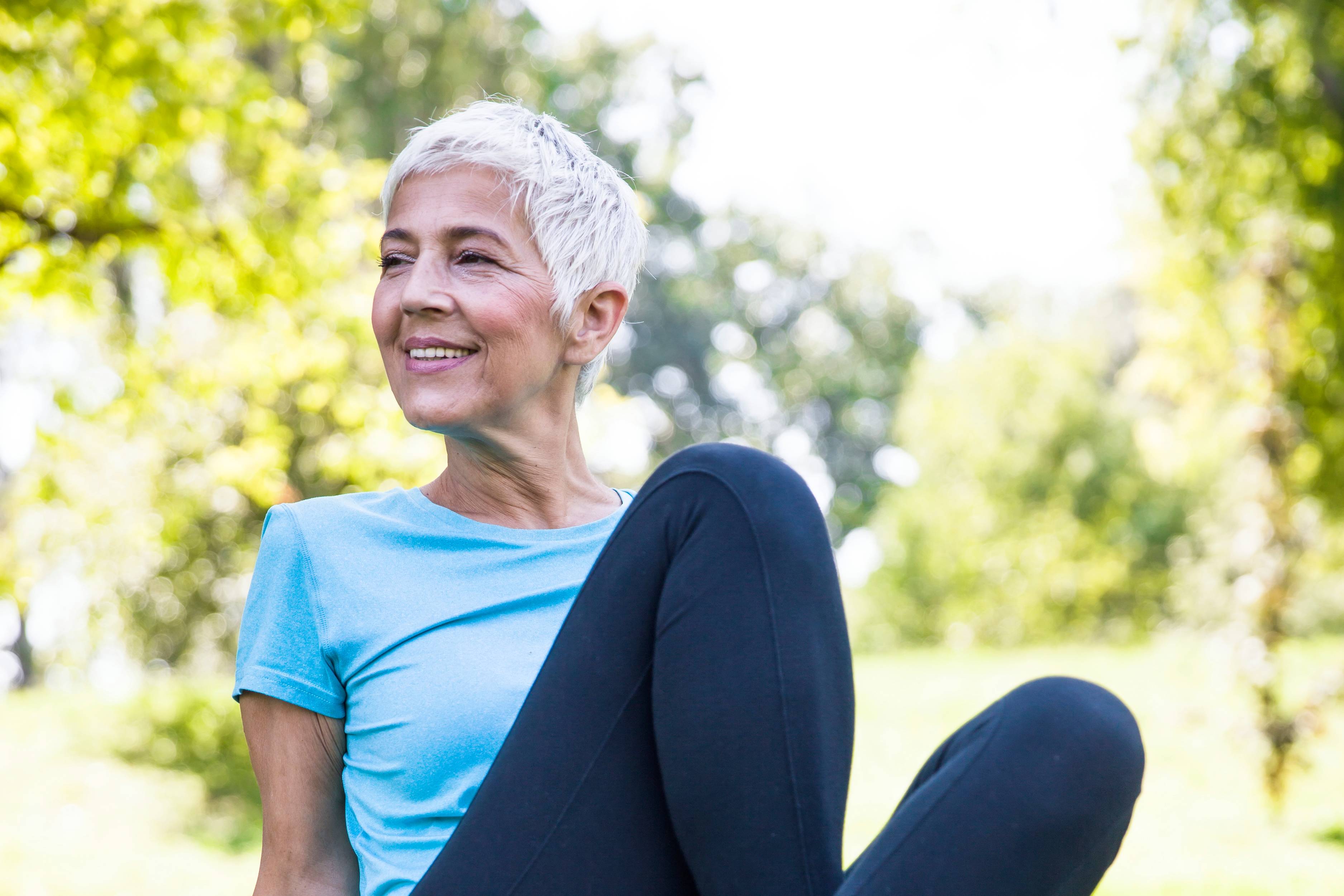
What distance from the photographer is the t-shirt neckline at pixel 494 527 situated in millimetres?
1633

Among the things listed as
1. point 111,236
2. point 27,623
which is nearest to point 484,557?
point 111,236

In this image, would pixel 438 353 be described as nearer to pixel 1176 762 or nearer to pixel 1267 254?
pixel 1267 254

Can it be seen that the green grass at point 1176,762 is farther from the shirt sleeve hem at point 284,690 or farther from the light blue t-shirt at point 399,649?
the shirt sleeve hem at point 284,690

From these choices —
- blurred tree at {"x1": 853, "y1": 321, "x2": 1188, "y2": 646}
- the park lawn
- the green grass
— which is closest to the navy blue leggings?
the green grass

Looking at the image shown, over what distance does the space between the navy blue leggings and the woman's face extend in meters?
0.43

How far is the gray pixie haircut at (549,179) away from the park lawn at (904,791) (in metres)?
3.37

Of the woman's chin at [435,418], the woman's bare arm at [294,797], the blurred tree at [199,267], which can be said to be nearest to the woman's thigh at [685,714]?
the woman's bare arm at [294,797]

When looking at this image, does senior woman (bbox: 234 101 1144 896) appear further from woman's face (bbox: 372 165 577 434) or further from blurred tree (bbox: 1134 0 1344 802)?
blurred tree (bbox: 1134 0 1344 802)

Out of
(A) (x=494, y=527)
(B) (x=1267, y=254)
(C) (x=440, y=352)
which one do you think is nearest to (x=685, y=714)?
(A) (x=494, y=527)

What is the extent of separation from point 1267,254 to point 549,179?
5682mm

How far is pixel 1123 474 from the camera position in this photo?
17.5 meters

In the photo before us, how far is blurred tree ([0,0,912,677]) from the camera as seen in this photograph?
Result: 427 cm

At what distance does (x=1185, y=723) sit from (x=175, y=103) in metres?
5.79

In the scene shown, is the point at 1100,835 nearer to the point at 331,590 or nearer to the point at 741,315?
the point at 331,590
